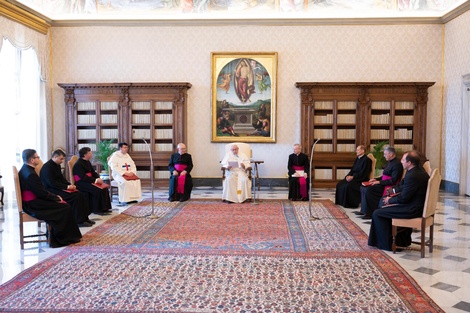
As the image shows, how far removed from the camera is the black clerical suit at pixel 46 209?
6.26 m

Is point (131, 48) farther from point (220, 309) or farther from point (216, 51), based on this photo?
point (220, 309)

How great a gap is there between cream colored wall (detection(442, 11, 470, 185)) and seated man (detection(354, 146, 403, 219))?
408 cm

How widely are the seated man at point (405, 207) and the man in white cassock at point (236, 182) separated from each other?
14.0ft

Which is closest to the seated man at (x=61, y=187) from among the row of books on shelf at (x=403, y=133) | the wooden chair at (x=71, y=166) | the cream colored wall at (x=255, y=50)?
the wooden chair at (x=71, y=166)

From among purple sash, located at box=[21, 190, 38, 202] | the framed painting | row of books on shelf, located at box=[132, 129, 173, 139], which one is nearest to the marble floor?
purple sash, located at box=[21, 190, 38, 202]

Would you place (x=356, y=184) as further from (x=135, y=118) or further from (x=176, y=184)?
(x=135, y=118)

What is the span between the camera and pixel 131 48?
1304 cm

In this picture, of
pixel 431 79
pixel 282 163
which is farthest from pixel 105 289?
pixel 431 79

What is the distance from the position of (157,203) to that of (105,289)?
220 inches

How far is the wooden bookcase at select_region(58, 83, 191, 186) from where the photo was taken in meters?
12.7

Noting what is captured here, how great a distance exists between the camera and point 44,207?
20.8 feet

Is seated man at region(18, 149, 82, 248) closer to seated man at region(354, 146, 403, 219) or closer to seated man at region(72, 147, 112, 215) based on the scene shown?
seated man at region(72, 147, 112, 215)

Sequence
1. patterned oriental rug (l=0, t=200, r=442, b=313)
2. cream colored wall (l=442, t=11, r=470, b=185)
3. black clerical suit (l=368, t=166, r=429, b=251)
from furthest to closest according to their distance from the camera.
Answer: cream colored wall (l=442, t=11, r=470, b=185) < black clerical suit (l=368, t=166, r=429, b=251) < patterned oriental rug (l=0, t=200, r=442, b=313)

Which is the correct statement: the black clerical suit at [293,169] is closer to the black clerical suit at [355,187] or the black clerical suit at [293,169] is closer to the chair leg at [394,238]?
the black clerical suit at [355,187]
